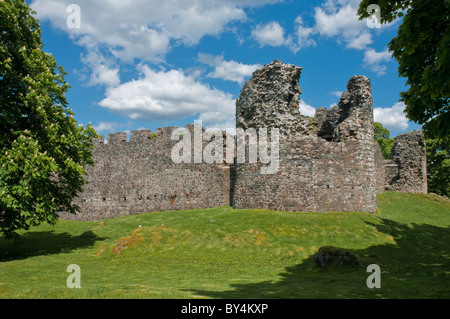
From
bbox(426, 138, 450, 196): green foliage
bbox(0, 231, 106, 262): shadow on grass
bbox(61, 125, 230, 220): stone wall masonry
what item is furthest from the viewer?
bbox(426, 138, 450, 196): green foliage

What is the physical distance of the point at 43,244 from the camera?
2025cm

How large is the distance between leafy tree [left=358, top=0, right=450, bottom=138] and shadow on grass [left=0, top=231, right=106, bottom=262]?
18.0 m

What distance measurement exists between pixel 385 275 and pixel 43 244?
1870 centimetres

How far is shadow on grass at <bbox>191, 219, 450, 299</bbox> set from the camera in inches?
357

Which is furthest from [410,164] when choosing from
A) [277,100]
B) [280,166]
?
[277,100]

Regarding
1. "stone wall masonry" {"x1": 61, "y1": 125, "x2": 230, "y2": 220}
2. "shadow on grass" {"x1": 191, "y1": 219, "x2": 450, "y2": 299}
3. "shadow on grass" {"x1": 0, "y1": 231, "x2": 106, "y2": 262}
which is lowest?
"shadow on grass" {"x1": 0, "y1": 231, "x2": 106, "y2": 262}

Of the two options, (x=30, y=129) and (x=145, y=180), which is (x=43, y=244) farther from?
(x=145, y=180)

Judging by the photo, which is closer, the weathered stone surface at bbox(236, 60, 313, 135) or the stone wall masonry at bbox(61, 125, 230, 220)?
the weathered stone surface at bbox(236, 60, 313, 135)

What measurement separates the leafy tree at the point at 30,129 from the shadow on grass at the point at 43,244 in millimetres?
2251

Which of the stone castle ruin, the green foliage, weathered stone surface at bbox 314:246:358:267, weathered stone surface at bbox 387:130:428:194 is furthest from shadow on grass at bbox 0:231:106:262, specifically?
the green foliage

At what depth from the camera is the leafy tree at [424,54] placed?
8836 mm

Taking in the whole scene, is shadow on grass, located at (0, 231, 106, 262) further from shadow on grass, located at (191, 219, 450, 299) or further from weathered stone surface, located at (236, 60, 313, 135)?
weathered stone surface, located at (236, 60, 313, 135)
